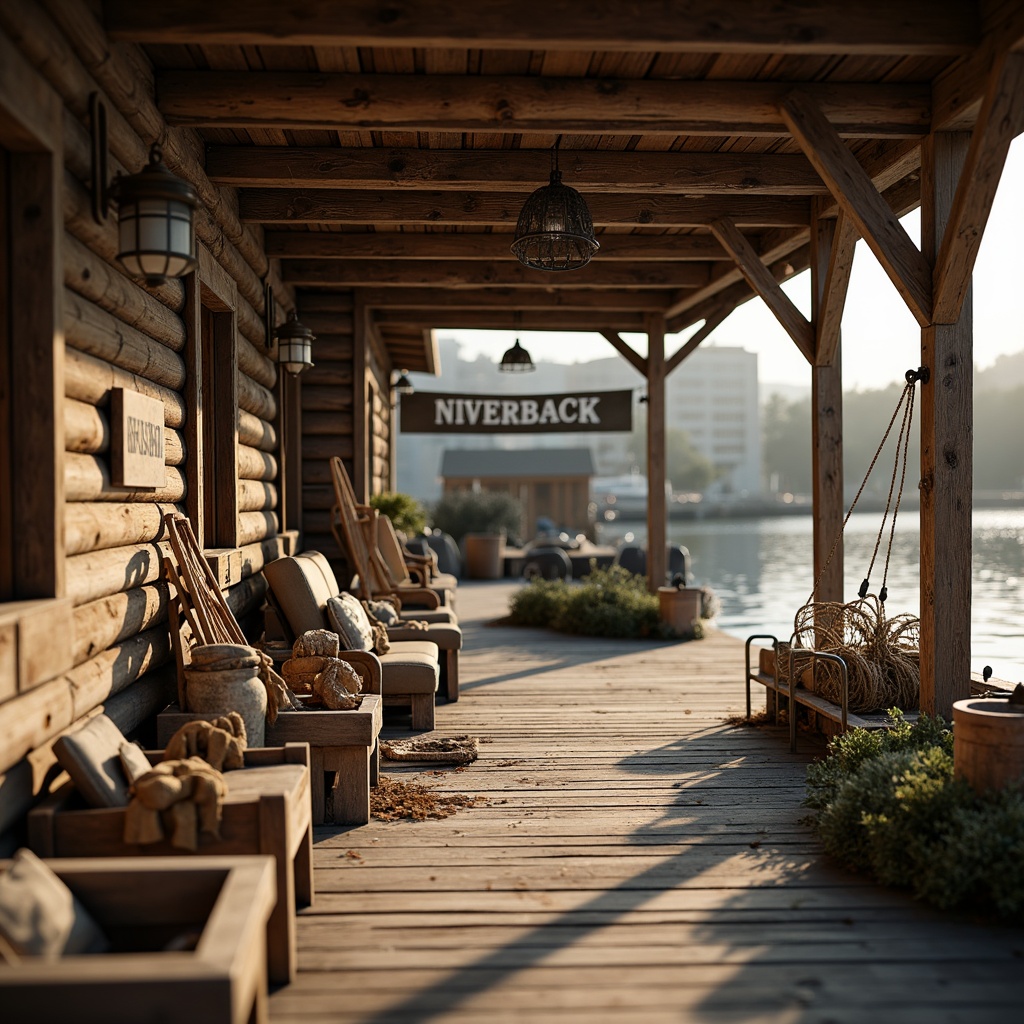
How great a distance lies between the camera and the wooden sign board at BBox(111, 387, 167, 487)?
3.75 meters

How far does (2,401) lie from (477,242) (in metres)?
4.87

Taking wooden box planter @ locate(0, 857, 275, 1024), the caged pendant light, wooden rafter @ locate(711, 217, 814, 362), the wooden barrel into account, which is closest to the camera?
wooden box planter @ locate(0, 857, 275, 1024)

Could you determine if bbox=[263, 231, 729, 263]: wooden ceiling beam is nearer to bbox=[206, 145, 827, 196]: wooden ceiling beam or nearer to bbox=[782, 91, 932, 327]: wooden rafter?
bbox=[206, 145, 827, 196]: wooden ceiling beam

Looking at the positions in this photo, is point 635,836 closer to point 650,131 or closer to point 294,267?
point 650,131

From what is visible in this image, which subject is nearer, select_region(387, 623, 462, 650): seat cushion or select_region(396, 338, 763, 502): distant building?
select_region(387, 623, 462, 650): seat cushion

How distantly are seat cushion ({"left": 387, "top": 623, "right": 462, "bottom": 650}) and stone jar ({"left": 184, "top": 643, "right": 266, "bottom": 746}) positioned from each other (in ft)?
8.53

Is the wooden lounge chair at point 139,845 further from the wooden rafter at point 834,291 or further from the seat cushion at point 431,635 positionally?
the wooden rafter at point 834,291

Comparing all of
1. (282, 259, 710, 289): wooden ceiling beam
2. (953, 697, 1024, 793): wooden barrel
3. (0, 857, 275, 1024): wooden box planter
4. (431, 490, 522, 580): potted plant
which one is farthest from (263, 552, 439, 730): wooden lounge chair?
(431, 490, 522, 580): potted plant

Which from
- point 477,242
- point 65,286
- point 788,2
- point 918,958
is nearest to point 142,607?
point 65,286

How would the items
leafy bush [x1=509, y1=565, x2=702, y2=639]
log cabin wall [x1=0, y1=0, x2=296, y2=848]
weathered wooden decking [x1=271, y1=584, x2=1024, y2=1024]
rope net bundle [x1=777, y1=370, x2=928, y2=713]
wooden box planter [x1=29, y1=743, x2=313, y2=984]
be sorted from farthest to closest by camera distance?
leafy bush [x1=509, y1=565, x2=702, y2=639]
rope net bundle [x1=777, y1=370, x2=928, y2=713]
log cabin wall [x1=0, y1=0, x2=296, y2=848]
wooden box planter [x1=29, y1=743, x2=313, y2=984]
weathered wooden decking [x1=271, y1=584, x2=1024, y2=1024]

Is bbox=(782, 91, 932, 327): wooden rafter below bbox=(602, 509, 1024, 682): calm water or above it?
above

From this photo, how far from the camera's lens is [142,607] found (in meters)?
4.05

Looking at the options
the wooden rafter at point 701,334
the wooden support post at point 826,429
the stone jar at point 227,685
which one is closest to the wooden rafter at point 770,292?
the wooden support post at point 826,429

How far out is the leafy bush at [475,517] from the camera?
20.9 m
